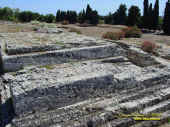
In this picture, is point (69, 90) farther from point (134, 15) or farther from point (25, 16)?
point (25, 16)

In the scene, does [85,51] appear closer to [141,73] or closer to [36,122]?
[141,73]

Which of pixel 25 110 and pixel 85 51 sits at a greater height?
pixel 85 51

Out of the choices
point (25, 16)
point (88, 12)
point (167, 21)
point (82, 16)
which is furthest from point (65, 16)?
point (167, 21)

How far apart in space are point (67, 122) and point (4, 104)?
5.14 feet

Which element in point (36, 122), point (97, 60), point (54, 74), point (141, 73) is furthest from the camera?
point (97, 60)

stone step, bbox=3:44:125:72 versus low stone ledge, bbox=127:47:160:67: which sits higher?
stone step, bbox=3:44:125:72

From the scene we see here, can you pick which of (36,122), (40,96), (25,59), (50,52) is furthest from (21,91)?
(50,52)

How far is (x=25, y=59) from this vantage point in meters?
5.07

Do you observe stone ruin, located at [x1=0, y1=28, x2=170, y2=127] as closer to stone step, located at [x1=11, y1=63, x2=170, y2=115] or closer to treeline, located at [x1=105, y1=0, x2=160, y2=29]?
stone step, located at [x1=11, y1=63, x2=170, y2=115]

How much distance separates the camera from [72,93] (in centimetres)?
362

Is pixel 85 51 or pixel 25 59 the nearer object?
pixel 25 59

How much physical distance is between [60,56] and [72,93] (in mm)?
2134

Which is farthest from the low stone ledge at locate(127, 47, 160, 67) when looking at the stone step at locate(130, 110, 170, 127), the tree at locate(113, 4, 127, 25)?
the tree at locate(113, 4, 127, 25)

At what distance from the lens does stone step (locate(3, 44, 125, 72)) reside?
495 cm
